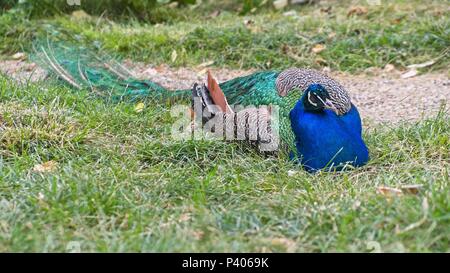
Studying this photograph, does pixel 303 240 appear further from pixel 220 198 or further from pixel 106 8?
pixel 106 8

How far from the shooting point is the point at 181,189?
129 inches

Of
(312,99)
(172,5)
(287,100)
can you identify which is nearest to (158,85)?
(287,100)

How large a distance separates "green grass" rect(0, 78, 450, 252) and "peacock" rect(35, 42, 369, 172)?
0.38 feet

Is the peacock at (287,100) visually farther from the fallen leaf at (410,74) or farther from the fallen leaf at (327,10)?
the fallen leaf at (327,10)

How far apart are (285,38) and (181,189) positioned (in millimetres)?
3214

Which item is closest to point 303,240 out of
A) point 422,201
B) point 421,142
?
point 422,201

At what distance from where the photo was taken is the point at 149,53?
6.33 meters

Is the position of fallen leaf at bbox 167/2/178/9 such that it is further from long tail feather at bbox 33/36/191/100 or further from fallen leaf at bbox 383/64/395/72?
fallen leaf at bbox 383/64/395/72

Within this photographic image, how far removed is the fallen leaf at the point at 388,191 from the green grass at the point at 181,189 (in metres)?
0.05

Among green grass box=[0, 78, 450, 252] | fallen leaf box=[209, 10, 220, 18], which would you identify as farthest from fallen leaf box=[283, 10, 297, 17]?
green grass box=[0, 78, 450, 252]

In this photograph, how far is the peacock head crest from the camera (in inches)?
146

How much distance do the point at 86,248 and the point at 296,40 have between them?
155 inches

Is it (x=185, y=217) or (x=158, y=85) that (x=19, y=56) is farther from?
(x=185, y=217)
